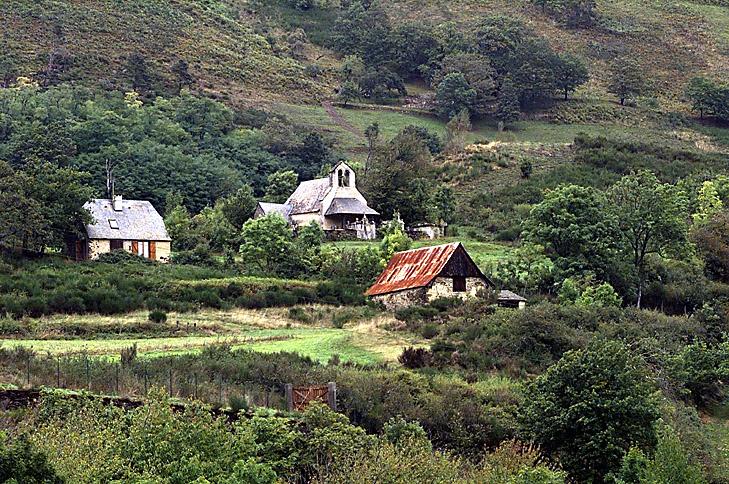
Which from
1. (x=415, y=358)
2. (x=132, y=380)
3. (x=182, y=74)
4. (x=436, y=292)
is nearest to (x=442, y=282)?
(x=436, y=292)

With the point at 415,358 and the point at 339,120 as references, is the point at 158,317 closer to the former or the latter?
the point at 415,358

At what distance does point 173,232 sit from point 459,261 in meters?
22.3

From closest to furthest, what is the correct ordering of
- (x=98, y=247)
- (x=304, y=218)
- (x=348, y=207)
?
1. (x=98, y=247)
2. (x=348, y=207)
3. (x=304, y=218)

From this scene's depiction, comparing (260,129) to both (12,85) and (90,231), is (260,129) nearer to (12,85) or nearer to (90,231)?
(12,85)

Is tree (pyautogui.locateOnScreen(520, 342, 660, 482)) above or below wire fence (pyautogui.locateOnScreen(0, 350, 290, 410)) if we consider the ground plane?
below

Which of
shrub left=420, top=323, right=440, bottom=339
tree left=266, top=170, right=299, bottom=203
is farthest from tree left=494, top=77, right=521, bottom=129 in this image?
shrub left=420, top=323, right=440, bottom=339

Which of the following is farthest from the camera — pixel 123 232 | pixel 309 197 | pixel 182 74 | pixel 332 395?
pixel 182 74

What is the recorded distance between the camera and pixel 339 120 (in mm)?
110562

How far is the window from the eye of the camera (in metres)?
52.6

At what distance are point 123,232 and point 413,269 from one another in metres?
18.5

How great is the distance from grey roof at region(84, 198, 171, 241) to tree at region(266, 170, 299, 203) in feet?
51.1

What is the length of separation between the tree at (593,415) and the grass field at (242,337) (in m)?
9.67

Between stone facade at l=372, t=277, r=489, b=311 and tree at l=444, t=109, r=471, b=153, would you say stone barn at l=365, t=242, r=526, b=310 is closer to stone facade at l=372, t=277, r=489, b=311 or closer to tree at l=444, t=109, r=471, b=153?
stone facade at l=372, t=277, r=489, b=311

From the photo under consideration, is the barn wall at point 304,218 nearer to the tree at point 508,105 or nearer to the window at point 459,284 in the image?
the window at point 459,284
